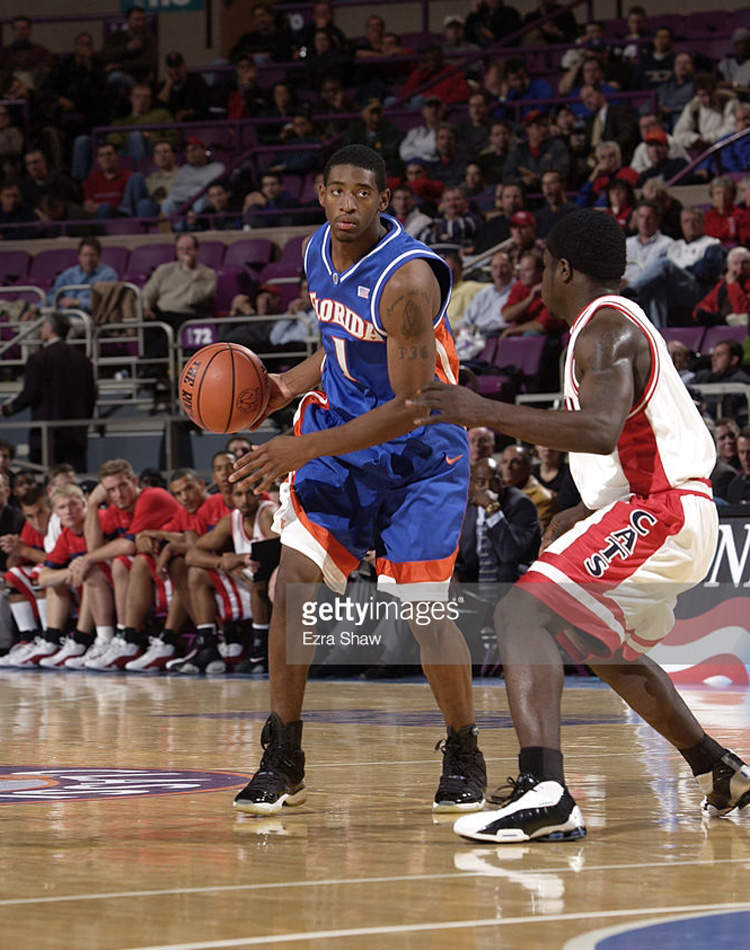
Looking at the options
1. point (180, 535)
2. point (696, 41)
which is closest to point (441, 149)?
point (696, 41)

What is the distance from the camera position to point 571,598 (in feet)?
13.5

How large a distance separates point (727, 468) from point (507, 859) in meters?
6.44

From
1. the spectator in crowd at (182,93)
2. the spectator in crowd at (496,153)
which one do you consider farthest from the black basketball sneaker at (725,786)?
the spectator in crowd at (182,93)

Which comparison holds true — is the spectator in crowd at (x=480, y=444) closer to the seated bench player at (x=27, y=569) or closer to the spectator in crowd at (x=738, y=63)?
the seated bench player at (x=27, y=569)

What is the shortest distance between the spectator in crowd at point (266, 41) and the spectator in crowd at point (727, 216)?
8205 mm

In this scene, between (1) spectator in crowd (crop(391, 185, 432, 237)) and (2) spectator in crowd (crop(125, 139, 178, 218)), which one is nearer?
(1) spectator in crowd (crop(391, 185, 432, 237))

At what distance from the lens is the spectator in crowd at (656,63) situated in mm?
15906

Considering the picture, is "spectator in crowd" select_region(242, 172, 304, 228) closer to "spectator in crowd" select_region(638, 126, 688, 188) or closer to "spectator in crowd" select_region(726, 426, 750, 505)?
"spectator in crowd" select_region(638, 126, 688, 188)

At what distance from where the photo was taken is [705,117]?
1456cm

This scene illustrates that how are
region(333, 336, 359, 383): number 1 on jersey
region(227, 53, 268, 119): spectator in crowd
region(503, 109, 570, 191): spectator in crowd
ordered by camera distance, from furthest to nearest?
region(227, 53, 268, 119): spectator in crowd
region(503, 109, 570, 191): spectator in crowd
region(333, 336, 359, 383): number 1 on jersey

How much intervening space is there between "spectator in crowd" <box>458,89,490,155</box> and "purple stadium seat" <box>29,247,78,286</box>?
14.3ft

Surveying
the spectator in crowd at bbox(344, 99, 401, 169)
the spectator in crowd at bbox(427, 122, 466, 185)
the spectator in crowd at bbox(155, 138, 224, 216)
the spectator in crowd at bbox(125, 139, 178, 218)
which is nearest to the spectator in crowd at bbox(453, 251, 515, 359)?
the spectator in crowd at bbox(427, 122, 466, 185)

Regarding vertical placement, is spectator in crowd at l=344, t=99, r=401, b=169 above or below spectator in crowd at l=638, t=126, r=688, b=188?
above

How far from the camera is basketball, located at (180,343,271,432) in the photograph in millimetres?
4832
